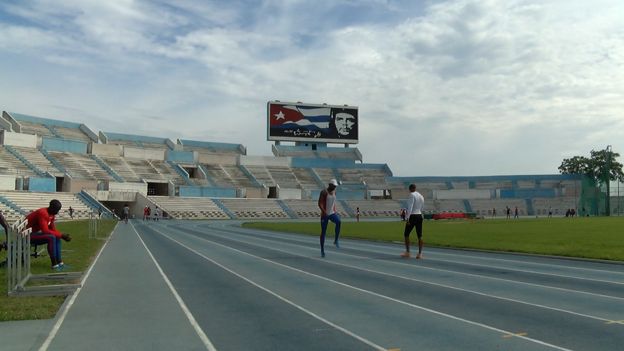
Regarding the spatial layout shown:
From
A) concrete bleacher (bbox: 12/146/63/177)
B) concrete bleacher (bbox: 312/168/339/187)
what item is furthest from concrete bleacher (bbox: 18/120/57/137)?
concrete bleacher (bbox: 312/168/339/187)

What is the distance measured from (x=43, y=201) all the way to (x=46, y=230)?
4490 cm

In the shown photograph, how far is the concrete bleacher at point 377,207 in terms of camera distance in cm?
7450

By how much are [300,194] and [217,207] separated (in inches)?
592

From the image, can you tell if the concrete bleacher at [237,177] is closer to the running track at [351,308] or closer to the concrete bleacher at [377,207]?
the concrete bleacher at [377,207]

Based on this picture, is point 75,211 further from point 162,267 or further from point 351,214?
point 162,267

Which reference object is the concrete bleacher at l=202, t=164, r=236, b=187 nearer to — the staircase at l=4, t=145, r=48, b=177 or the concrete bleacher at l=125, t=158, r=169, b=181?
the concrete bleacher at l=125, t=158, r=169, b=181

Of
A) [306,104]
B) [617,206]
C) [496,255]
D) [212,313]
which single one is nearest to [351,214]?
[306,104]

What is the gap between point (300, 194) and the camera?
253ft

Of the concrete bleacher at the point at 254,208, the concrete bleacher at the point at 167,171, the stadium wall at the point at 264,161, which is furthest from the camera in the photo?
the stadium wall at the point at 264,161

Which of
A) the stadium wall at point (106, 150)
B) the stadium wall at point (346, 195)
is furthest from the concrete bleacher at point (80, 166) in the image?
the stadium wall at point (346, 195)

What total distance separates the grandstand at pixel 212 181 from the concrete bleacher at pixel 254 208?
13cm

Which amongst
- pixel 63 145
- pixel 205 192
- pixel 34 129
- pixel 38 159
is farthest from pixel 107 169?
pixel 205 192

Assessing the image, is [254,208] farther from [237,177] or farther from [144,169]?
[144,169]

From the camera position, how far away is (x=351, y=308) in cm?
706
